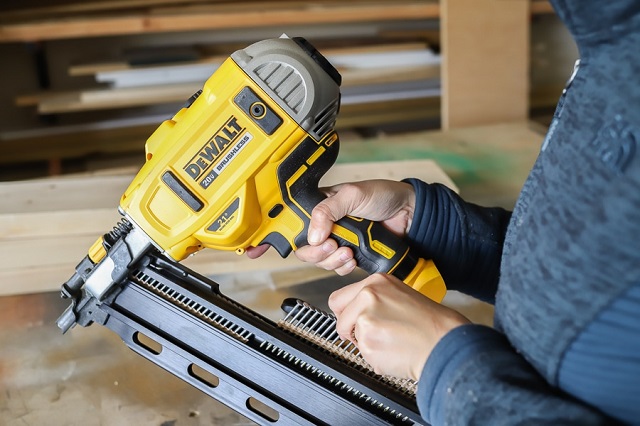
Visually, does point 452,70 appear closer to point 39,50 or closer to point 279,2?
point 279,2

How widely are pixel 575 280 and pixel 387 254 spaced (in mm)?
591

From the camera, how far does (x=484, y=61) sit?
293cm

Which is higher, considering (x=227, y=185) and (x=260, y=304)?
(x=227, y=185)

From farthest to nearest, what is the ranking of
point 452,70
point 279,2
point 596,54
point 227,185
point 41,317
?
point 279,2 → point 452,70 → point 41,317 → point 227,185 → point 596,54

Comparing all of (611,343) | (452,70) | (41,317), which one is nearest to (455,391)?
(611,343)

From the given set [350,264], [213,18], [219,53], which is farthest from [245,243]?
[219,53]

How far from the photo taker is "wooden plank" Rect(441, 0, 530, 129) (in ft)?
9.48

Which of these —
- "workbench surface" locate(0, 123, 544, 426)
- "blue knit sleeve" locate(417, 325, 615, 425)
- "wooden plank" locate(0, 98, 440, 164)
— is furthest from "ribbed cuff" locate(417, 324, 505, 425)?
"wooden plank" locate(0, 98, 440, 164)

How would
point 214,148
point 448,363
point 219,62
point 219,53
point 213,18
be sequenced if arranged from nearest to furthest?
point 448,363
point 214,148
point 213,18
point 219,62
point 219,53

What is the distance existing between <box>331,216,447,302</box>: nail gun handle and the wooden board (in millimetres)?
672

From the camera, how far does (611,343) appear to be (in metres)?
0.69

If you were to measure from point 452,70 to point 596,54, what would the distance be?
229 centimetres

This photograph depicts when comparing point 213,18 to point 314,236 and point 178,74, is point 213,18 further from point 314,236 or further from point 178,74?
point 314,236

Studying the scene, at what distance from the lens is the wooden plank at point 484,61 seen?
2891mm
